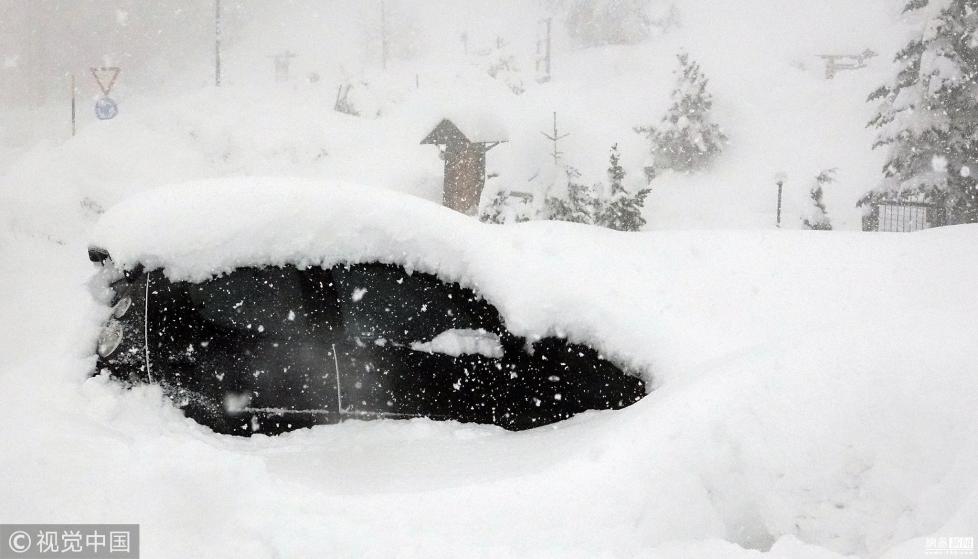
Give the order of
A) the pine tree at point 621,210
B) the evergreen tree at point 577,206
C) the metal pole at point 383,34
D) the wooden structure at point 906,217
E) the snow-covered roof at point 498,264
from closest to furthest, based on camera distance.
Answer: the snow-covered roof at point 498,264
the pine tree at point 621,210
the evergreen tree at point 577,206
the wooden structure at point 906,217
the metal pole at point 383,34

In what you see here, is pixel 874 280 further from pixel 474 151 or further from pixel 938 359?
pixel 474 151

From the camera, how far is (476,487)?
8.68 feet

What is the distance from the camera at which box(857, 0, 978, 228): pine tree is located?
15.8 metres

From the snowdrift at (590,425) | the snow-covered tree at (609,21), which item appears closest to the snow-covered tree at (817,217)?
the snowdrift at (590,425)

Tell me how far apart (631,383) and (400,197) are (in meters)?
1.64

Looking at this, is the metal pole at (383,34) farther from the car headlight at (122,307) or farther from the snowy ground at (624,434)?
the car headlight at (122,307)

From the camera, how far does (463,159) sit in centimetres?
1952

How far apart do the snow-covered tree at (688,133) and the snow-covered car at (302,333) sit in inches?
995

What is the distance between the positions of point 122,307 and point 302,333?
0.98m

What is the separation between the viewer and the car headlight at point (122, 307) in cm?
389

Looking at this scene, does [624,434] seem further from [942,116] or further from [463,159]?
[463,159]

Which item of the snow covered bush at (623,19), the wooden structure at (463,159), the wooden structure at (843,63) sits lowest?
the wooden structure at (463,159)

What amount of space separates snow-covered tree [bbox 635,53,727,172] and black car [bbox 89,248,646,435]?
25287 mm

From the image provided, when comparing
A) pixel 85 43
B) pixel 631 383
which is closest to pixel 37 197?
pixel 631 383
